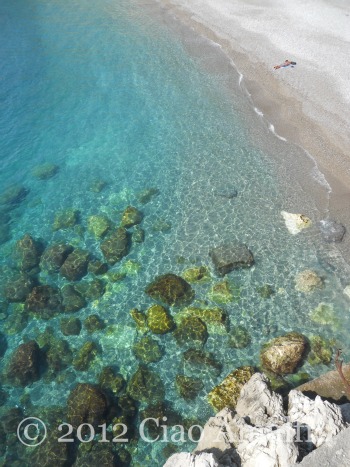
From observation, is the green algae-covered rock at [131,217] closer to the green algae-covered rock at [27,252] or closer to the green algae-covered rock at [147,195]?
the green algae-covered rock at [147,195]

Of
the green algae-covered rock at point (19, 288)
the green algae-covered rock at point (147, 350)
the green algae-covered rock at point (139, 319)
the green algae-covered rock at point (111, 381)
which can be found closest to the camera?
the green algae-covered rock at point (111, 381)

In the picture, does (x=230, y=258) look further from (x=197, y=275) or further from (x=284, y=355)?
(x=284, y=355)

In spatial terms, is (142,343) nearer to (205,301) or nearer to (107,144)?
(205,301)

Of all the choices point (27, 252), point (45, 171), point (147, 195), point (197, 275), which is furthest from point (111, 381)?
point (45, 171)

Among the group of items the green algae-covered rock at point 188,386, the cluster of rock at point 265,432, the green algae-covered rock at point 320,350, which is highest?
the cluster of rock at point 265,432

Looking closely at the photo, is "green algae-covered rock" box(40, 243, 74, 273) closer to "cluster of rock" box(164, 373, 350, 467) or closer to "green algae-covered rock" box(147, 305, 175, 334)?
"green algae-covered rock" box(147, 305, 175, 334)

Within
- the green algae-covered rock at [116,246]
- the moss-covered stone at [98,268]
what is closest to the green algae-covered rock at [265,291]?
the green algae-covered rock at [116,246]

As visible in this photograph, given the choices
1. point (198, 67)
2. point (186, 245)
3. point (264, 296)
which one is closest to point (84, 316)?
point (186, 245)
